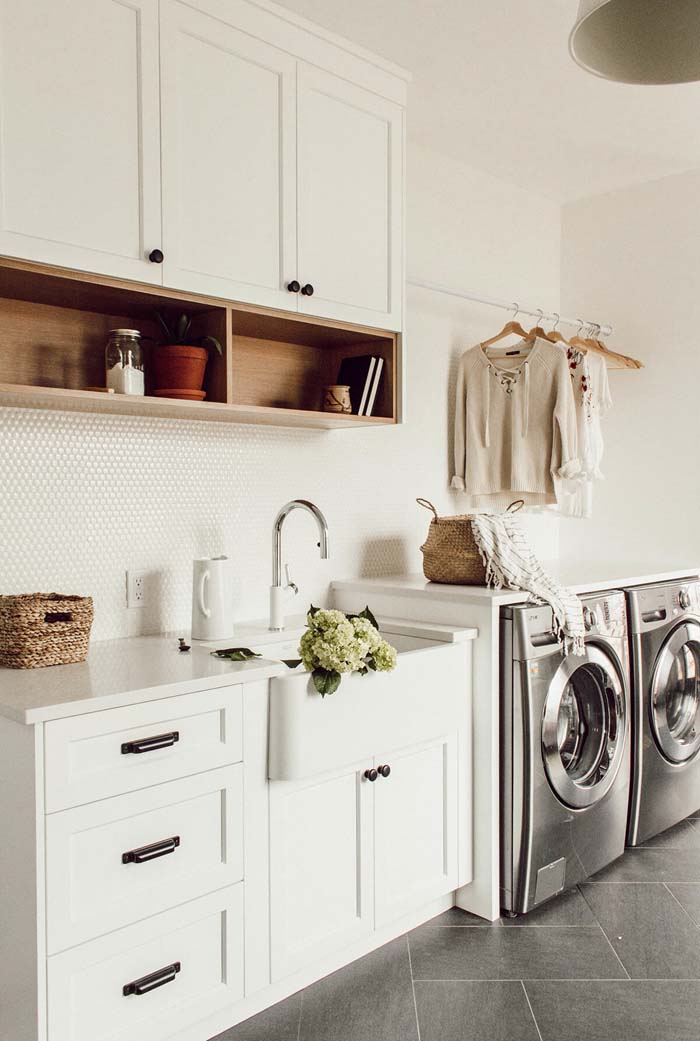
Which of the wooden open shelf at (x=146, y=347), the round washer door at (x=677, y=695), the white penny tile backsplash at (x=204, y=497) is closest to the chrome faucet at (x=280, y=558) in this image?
the white penny tile backsplash at (x=204, y=497)

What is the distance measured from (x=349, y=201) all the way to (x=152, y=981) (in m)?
2.10

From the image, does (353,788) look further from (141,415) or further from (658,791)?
(658,791)

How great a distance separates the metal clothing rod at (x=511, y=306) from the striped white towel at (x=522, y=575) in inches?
35.9

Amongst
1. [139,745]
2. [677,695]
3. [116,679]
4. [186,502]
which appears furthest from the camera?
[677,695]

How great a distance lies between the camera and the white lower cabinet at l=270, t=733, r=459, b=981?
6.66ft

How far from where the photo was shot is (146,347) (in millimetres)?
2449

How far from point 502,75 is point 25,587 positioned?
219 cm

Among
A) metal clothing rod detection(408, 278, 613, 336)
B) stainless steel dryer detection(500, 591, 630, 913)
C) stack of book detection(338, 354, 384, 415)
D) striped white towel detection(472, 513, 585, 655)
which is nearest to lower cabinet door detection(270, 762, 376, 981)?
stainless steel dryer detection(500, 591, 630, 913)

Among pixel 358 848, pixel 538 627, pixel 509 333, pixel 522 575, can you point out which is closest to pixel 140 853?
pixel 358 848

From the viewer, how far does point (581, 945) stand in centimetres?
236

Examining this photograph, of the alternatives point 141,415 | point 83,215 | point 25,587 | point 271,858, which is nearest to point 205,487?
point 141,415

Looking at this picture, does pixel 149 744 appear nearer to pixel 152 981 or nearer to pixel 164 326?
pixel 152 981

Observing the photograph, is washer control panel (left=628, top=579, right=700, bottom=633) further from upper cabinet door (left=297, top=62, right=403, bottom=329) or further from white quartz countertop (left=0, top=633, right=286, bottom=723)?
white quartz countertop (left=0, top=633, right=286, bottom=723)

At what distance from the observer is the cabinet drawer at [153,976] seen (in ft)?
5.35
